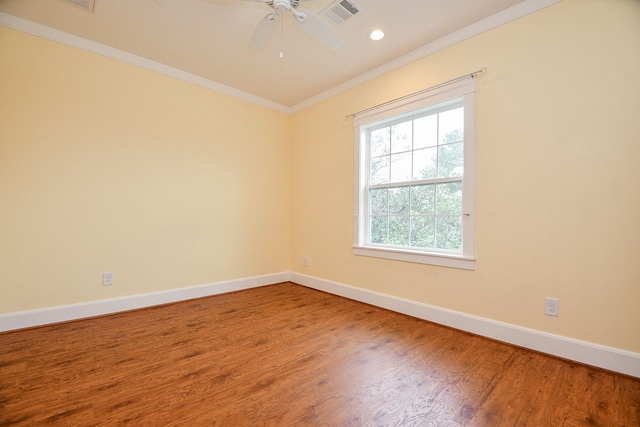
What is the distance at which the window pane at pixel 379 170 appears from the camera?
3.25m

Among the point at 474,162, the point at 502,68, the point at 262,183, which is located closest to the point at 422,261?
the point at 474,162

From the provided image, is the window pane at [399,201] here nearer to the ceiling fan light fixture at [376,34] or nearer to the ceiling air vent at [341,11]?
the ceiling fan light fixture at [376,34]

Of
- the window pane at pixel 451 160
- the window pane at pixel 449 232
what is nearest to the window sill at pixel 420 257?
the window pane at pixel 449 232

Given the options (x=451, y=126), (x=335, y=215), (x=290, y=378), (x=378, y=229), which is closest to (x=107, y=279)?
(x=290, y=378)

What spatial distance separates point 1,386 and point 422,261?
10.4 ft

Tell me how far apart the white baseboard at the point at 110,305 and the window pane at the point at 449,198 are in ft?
8.81

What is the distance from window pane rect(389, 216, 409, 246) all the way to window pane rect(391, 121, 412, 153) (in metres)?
0.78

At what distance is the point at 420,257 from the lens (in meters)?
2.77

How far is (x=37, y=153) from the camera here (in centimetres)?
251

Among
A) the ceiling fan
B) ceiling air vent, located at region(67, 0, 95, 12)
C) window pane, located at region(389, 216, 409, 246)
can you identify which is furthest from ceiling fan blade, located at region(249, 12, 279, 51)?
window pane, located at region(389, 216, 409, 246)

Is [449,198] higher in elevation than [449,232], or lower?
higher

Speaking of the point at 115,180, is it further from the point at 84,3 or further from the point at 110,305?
the point at 84,3

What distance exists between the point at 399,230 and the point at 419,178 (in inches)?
24.2

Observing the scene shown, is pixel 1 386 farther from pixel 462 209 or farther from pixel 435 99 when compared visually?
pixel 435 99
